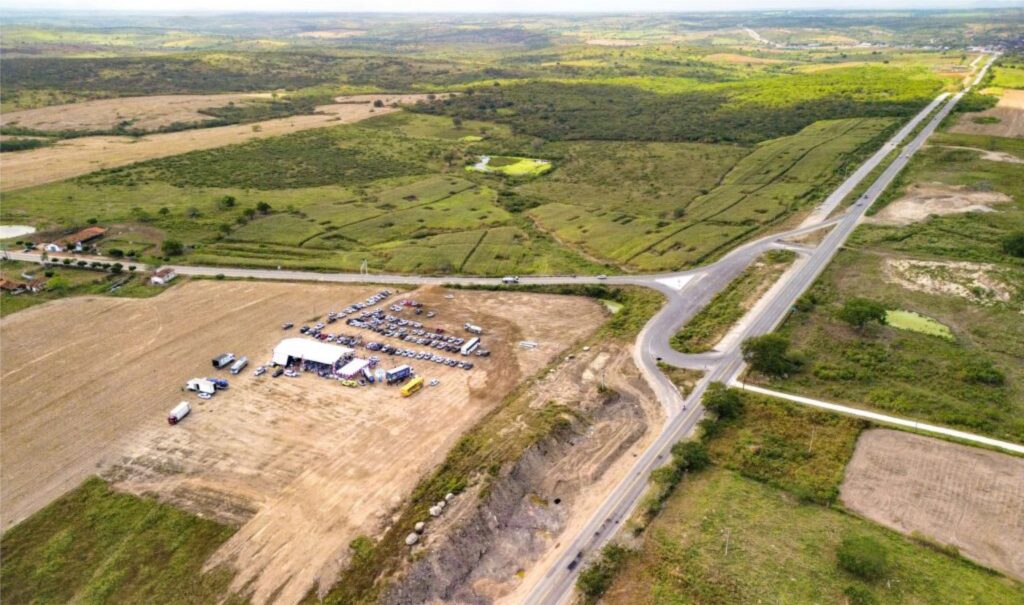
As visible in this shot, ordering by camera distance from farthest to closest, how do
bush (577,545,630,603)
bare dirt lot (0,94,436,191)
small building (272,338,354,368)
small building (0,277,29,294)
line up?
bare dirt lot (0,94,436,191), small building (0,277,29,294), small building (272,338,354,368), bush (577,545,630,603)

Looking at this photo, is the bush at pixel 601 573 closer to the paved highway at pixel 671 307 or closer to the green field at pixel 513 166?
the paved highway at pixel 671 307

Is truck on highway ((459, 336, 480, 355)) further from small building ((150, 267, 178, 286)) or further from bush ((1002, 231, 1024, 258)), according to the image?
bush ((1002, 231, 1024, 258))

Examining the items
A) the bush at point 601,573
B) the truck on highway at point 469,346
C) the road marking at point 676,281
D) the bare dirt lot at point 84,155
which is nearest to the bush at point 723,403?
the bush at point 601,573

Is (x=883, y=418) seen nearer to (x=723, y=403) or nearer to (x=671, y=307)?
(x=723, y=403)

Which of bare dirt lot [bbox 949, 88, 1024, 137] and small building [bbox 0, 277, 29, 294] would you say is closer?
small building [bbox 0, 277, 29, 294]

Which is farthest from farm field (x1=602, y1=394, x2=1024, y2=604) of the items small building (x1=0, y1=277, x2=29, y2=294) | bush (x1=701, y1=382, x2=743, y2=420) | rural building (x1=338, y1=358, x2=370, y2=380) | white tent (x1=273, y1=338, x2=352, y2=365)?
small building (x1=0, y1=277, x2=29, y2=294)

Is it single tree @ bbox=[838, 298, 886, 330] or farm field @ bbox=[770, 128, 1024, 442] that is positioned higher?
single tree @ bbox=[838, 298, 886, 330]

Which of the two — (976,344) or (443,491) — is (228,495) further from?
(976,344)
